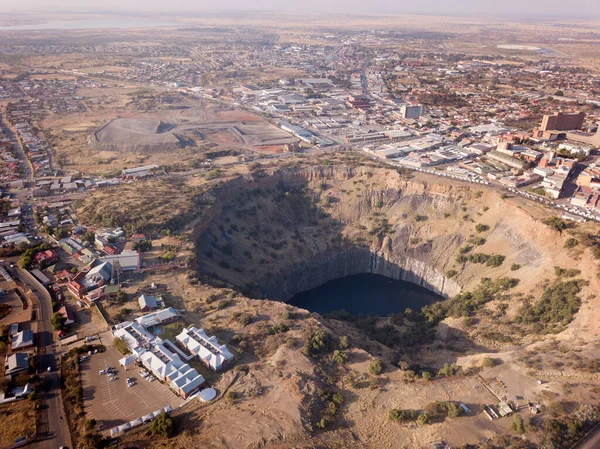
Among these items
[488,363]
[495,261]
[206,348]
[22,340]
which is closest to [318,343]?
[206,348]

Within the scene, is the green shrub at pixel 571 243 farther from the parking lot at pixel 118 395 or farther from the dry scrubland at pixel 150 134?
the dry scrubland at pixel 150 134

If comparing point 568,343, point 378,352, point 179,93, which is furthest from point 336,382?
point 179,93

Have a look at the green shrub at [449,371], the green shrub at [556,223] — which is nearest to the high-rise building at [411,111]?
the green shrub at [556,223]

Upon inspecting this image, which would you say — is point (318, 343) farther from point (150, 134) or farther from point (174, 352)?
point (150, 134)

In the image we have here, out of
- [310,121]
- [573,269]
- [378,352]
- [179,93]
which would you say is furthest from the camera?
[179,93]

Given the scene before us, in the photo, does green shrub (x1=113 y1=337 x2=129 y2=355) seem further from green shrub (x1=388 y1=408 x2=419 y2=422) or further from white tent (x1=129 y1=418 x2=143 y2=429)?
green shrub (x1=388 y1=408 x2=419 y2=422)

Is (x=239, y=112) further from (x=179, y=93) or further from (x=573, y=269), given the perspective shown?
(x=573, y=269)

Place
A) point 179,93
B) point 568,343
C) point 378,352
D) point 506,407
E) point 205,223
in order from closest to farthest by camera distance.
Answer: point 506,407, point 568,343, point 378,352, point 205,223, point 179,93
